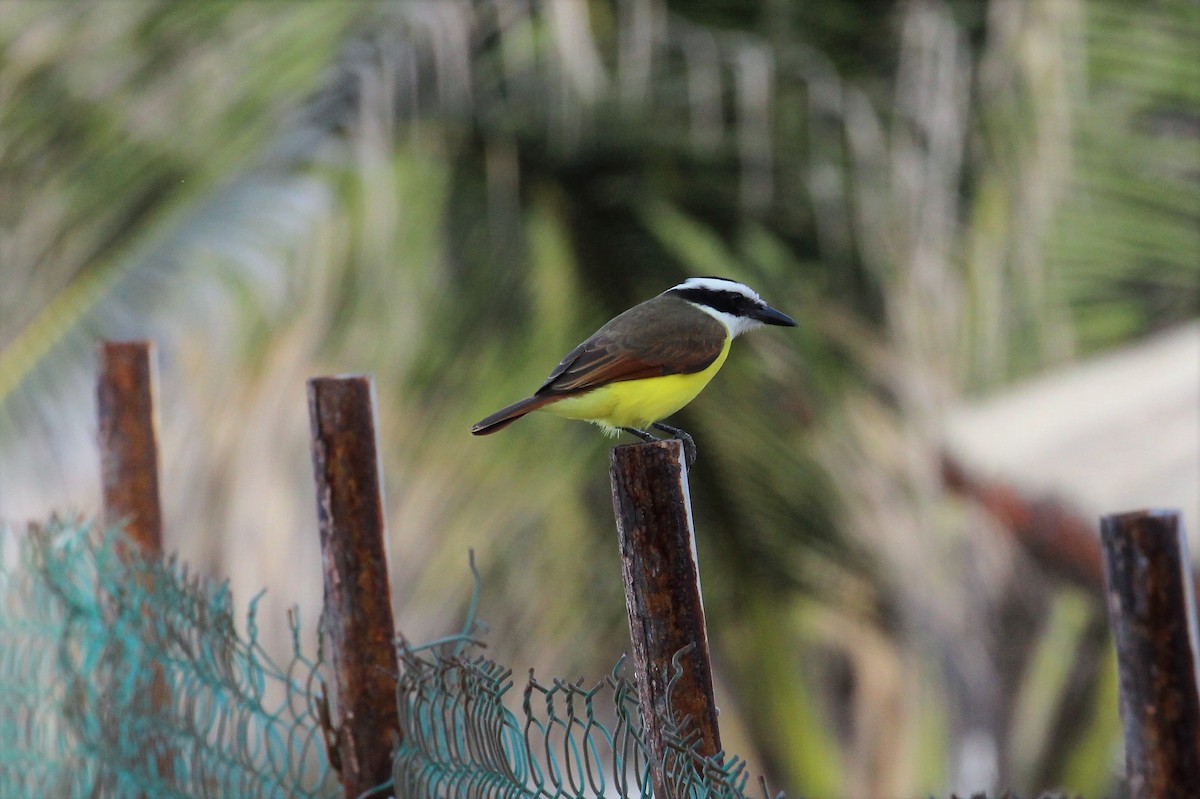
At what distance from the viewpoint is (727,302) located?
9.22 feet

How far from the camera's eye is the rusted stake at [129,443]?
3.03m

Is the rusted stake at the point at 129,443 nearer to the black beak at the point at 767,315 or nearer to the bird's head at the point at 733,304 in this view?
the bird's head at the point at 733,304

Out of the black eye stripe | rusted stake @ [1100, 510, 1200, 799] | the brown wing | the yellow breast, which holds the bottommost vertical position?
rusted stake @ [1100, 510, 1200, 799]

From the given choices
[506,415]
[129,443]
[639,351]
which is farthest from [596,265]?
[506,415]

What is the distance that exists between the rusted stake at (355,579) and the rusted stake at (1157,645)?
101cm

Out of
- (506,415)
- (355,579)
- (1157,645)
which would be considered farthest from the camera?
(506,415)

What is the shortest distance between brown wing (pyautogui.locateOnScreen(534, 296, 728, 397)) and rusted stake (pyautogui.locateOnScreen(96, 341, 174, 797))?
943 millimetres

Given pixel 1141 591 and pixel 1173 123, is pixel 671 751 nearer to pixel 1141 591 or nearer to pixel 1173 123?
pixel 1141 591

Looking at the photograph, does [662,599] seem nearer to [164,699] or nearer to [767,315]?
[767,315]

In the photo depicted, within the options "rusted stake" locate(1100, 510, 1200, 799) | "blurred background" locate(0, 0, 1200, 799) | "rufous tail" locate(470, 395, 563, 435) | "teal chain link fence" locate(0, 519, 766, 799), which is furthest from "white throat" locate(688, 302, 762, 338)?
"blurred background" locate(0, 0, 1200, 799)

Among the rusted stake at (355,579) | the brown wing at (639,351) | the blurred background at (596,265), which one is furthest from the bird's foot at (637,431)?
the blurred background at (596,265)

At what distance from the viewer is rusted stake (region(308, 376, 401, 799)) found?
2.14 metres

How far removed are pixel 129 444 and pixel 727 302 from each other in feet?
3.98

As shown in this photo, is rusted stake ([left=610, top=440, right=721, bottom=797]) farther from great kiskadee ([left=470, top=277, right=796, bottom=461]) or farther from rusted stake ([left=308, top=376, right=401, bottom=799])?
great kiskadee ([left=470, top=277, right=796, bottom=461])
